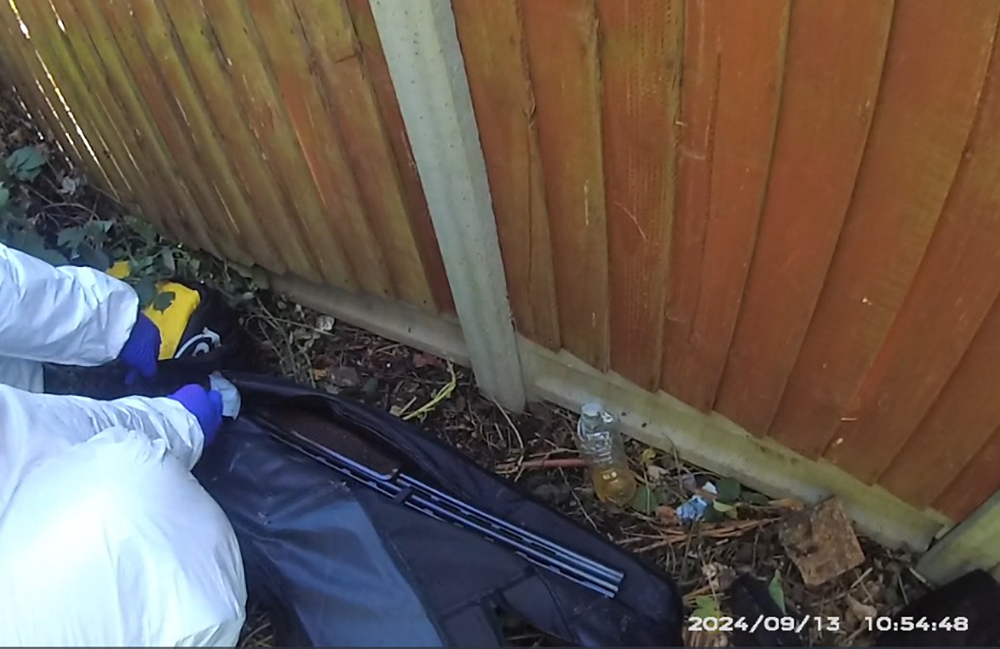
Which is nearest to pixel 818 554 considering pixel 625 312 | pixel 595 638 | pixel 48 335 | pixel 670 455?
pixel 670 455

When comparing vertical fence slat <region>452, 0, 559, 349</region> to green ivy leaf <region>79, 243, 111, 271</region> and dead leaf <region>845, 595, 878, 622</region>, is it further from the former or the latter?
green ivy leaf <region>79, 243, 111, 271</region>

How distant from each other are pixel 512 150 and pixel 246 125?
57 centimetres

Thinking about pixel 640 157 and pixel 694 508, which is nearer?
pixel 640 157

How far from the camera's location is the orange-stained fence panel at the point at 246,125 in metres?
1.40

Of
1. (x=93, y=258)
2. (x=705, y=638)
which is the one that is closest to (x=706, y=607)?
(x=705, y=638)

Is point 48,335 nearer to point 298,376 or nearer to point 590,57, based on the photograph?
point 298,376

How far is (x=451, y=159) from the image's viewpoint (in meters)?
1.32

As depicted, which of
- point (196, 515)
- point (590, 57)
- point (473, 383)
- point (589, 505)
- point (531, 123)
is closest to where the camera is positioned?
point (590, 57)

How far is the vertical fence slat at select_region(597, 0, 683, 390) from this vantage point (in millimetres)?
1045

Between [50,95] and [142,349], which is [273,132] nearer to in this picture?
[142,349]

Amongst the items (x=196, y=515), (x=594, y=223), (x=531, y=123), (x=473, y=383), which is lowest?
(x=473, y=383)

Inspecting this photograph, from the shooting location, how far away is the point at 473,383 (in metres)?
2.06

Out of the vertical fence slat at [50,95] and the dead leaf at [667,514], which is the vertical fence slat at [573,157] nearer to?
the dead leaf at [667,514]

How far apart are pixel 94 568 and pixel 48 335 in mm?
750
